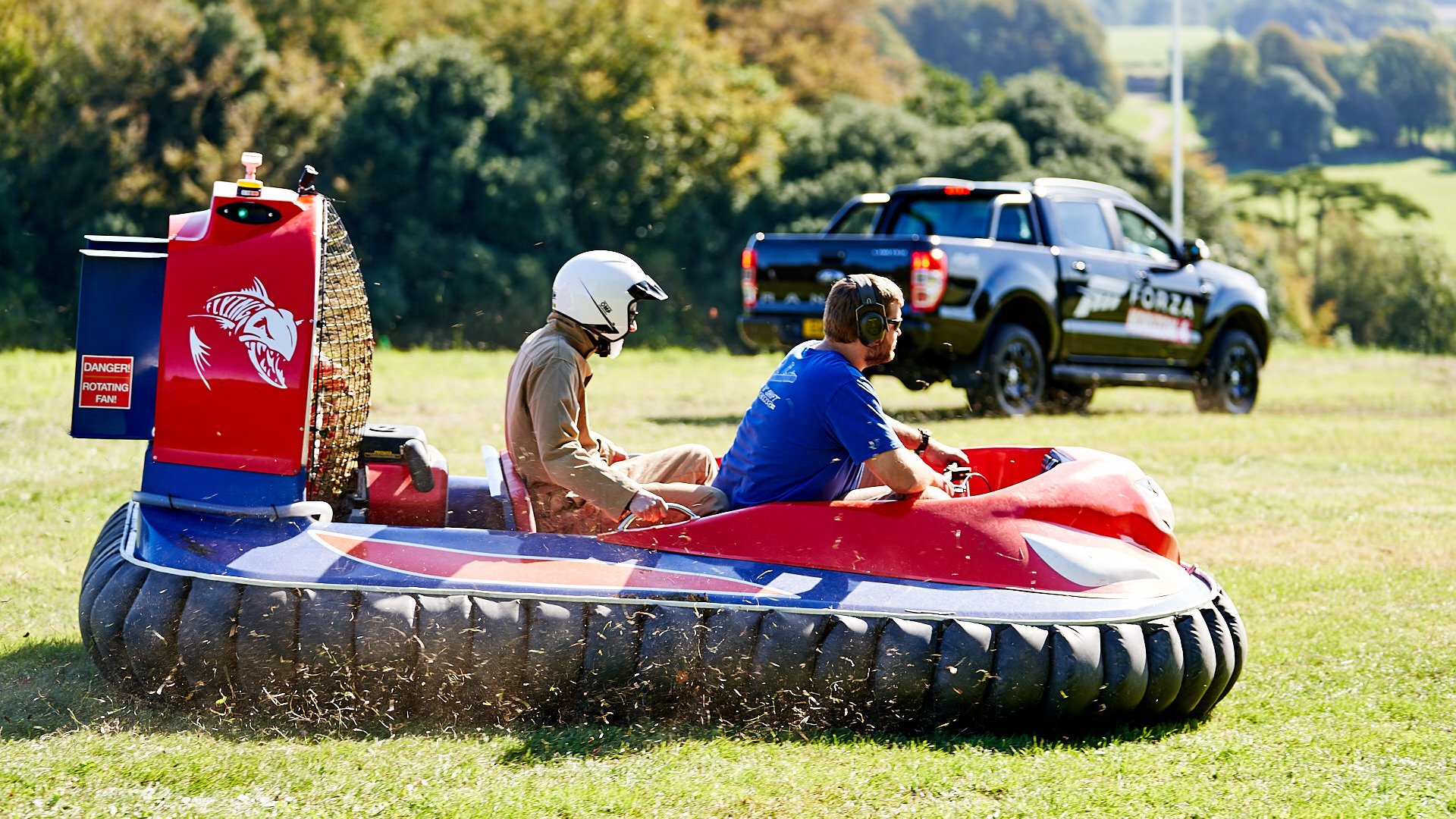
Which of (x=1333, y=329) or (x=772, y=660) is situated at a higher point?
(x=1333, y=329)

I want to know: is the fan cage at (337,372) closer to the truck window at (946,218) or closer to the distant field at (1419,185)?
the truck window at (946,218)

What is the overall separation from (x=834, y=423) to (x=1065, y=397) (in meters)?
9.03

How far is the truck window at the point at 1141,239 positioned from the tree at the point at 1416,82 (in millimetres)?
Answer: 80530

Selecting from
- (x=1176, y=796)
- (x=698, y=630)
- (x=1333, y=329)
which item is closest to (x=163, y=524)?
(x=698, y=630)

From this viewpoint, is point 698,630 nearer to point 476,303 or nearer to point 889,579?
point 889,579

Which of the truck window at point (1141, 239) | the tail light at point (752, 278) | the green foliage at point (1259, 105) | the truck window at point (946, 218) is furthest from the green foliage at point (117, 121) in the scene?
the green foliage at point (1259, 105)

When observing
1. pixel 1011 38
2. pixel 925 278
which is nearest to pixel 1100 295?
pixel 925 278

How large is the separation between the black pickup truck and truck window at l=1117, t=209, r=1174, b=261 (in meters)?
0.01

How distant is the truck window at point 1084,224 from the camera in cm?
1224

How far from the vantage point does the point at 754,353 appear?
24.2 meters

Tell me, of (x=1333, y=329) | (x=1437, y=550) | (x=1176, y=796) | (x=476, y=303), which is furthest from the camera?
(x=1333, y=329)

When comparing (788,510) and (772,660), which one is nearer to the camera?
(772,660)

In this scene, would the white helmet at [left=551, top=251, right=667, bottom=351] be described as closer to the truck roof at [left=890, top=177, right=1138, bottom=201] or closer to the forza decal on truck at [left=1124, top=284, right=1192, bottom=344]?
the truck roof at [left=890, top=177, right=1138, bottom=201]

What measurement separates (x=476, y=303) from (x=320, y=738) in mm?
21522
